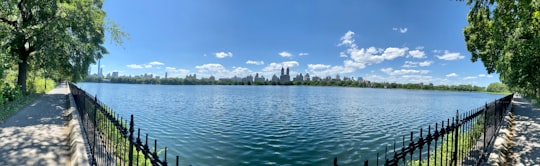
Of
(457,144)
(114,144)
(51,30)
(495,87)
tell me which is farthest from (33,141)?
(495,87)

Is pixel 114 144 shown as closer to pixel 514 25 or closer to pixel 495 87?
pixel 514 25

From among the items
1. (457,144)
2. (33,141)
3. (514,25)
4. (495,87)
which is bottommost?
(33,141)

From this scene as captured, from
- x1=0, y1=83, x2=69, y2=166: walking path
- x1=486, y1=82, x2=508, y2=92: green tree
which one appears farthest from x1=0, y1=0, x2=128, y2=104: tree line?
x1=486, y1=82, x2=508, y2=92: green tree

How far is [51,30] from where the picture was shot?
56.4 feet

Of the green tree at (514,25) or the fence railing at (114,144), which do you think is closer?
the fence railing at (114,144)

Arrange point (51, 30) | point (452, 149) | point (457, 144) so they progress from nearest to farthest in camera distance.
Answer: point (457, 144), point (452, 149), point (51, 30)

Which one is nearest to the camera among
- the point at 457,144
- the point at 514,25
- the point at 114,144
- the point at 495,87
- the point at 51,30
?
the point at 457,144

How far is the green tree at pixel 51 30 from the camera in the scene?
56.2 feet

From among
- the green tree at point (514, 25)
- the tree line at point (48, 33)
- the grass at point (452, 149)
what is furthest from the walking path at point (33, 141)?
the green tree at point (514, 25)

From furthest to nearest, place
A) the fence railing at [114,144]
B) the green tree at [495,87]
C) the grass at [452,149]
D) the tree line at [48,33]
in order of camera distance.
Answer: the green tree at [495,87] < the tree line at [48,33] < the grass at [452,149] < the fence railing at [114,144]

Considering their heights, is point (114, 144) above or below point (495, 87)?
below

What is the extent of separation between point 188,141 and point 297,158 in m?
6.24

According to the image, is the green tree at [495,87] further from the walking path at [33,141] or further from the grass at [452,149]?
the walking path at [33,141]

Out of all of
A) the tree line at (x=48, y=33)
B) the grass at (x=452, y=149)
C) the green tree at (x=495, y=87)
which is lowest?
the grass at (x=452, y=149)
